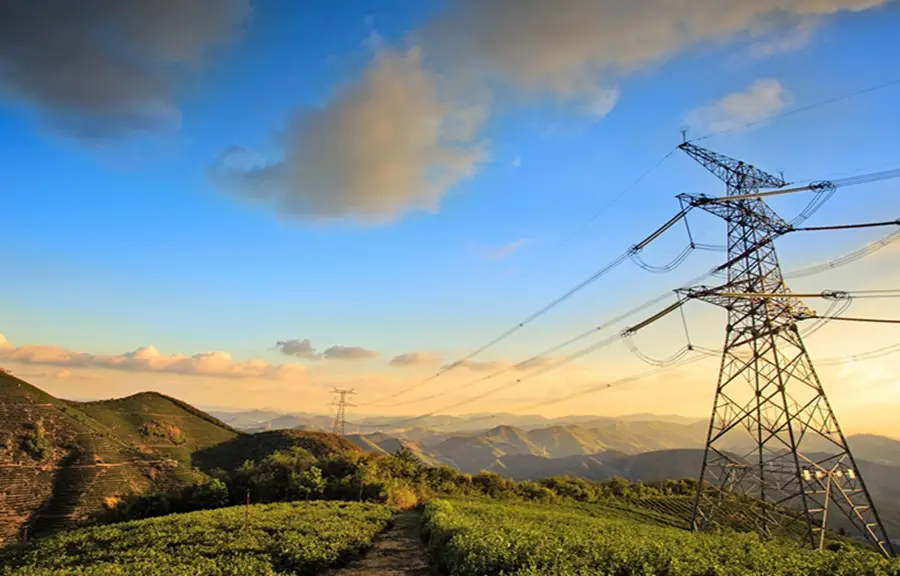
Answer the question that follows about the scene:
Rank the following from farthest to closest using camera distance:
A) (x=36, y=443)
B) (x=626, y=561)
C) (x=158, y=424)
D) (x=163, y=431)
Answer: (x=158, y=424) → (x=163, y=431) → (x=36, y=443) → (x=626, y=561)

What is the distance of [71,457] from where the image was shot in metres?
78.4

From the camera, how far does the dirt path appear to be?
862 inches

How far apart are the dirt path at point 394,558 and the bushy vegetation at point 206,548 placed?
773 millimetres

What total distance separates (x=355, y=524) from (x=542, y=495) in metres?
45.6

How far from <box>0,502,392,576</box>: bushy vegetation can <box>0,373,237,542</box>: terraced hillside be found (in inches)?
1106

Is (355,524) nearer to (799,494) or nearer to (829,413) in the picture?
(799,494)

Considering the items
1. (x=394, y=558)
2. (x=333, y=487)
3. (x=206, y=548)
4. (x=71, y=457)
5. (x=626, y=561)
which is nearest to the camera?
(x=626, y=561)

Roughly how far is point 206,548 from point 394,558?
9.49 m

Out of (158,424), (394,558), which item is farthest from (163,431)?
(394,558)

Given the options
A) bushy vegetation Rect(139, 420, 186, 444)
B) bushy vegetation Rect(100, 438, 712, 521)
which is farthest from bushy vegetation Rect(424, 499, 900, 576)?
bushy vegetation Rect(139, 420, 186, 444)

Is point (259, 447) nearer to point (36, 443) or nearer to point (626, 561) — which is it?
point (36, 443)

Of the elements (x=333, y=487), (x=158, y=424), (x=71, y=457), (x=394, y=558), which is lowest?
(x=71, y=457)

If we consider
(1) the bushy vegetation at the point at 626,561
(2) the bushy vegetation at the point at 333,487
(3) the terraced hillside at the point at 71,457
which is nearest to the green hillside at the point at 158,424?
(3) the terraced hillside at the point at 71,457

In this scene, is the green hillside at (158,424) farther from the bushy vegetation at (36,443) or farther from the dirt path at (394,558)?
the dirt path at (394,558)
